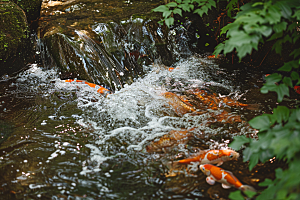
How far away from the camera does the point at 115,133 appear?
11.1ft

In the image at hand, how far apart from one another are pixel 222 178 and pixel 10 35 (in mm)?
5543

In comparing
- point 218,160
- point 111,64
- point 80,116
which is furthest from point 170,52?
point 218,160

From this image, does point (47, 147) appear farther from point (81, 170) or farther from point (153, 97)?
point (153, 97)

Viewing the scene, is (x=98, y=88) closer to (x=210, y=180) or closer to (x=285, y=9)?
(x=210, y=180)

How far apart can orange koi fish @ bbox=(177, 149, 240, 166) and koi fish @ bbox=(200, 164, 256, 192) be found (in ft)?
0.54

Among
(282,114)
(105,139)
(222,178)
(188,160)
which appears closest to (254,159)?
(282,114)

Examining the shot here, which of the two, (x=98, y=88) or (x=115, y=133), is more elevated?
(x=98, y=88)

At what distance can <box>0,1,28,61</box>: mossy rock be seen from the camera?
4977mm

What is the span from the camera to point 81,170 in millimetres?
2658

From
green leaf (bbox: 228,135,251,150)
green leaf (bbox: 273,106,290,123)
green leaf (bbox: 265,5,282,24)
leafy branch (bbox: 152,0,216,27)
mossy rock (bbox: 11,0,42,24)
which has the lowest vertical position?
green leaf (bbox: 228,135,251,150)

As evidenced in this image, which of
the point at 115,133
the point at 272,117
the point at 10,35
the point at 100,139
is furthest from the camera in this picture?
the point at 10,35

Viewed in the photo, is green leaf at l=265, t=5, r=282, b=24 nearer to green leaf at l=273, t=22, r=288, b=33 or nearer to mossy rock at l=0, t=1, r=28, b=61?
green leaf at l=273, t=22, r=288, b=33

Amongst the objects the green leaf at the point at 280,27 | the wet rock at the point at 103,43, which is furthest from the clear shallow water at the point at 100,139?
the green leaf at the point at 280,27

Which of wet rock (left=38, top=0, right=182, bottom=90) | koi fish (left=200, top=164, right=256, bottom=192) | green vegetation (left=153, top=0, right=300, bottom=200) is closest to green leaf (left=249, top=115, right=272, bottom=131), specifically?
green vegetation (left=153, top=0, right=300, bottom=200)
